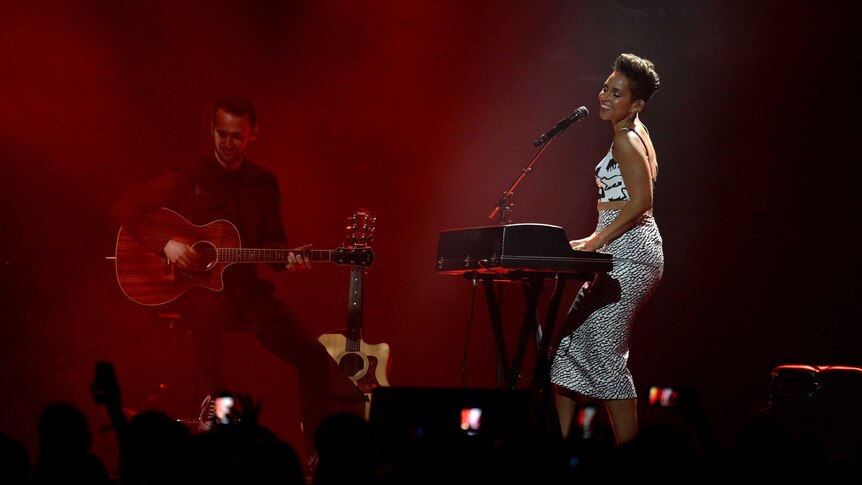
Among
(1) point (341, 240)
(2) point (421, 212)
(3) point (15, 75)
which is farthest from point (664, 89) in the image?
(3) point (15, 75)

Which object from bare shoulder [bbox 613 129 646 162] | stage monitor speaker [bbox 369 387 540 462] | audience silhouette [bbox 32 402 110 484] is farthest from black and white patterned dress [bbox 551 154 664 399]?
audience silhouette [bbox 32 402 110 484]

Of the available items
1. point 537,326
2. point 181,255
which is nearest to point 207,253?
point 181,255

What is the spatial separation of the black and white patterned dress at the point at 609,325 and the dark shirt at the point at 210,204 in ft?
7.43

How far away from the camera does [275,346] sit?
18.6ft

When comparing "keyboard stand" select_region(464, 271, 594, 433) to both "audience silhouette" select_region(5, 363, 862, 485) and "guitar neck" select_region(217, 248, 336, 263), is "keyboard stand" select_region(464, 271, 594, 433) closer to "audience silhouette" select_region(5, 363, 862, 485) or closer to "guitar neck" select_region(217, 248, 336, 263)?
"guitar neck" select_region(217, 248, 336, 263)

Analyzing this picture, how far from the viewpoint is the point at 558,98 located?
643 centimetres

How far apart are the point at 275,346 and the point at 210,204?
101 centimetres

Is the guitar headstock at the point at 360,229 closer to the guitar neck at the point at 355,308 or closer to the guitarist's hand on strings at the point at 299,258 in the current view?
the guitar neck at the point at 355,308

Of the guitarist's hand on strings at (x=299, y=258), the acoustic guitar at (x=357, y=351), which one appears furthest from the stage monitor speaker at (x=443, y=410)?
the guitarist's hand on strings at (x=299, y=258)

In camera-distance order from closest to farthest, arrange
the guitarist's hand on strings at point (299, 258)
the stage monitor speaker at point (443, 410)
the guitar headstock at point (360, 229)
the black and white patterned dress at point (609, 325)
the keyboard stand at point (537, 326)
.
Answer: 1. the stage monitor speaker at point (443, 410)
2. the keyboard stand at point (537, 326)
3. the black and white patterned dress at point (609, 325)
4. the guitarist's hand on strings at point (299, 258)
5. the guitar headstock at point (360, 229)

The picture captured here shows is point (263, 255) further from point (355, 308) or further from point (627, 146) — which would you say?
point (627, 146)

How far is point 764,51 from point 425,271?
9.41ft

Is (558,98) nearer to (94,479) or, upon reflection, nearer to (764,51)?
(764,51)

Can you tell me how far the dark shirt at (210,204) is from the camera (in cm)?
565
